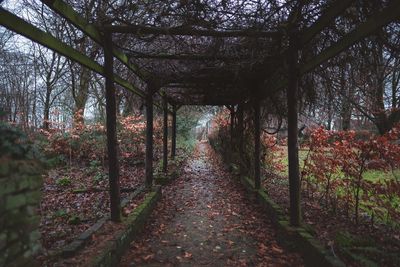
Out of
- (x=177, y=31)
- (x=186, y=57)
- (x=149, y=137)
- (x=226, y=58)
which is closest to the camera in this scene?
(x=177, y=31)

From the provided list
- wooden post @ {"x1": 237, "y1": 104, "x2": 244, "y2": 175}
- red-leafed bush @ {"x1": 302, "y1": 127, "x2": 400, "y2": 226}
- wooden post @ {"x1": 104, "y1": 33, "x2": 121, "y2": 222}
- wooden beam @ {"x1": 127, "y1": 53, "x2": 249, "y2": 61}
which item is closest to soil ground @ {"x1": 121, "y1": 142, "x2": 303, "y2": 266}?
wooden post @ {"x1": 104, "y1": 33, "x2": 121, "y2": 222}

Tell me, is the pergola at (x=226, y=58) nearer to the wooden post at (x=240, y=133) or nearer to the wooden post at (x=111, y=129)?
the wooden post at (x=111, y=129)

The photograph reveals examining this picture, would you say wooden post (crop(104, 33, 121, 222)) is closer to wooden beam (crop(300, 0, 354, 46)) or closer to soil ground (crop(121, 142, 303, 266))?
soil ground (crop(121, 142, 303, 266))

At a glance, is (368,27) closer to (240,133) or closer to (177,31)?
(177,31)

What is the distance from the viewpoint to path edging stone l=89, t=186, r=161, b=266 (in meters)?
→ 3.89

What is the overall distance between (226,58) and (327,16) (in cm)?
323

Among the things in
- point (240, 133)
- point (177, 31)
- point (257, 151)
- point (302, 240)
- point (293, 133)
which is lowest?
point (302, 240)

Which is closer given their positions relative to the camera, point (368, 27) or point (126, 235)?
point (368, 27)

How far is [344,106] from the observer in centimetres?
795

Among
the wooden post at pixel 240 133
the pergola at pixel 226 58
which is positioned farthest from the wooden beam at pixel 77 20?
the wooden post at pixel 240 133

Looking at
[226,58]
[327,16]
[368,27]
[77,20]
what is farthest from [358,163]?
[77,20]

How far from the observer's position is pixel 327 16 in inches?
154

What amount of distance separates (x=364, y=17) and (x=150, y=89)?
5618mm

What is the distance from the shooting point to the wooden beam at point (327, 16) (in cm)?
351
